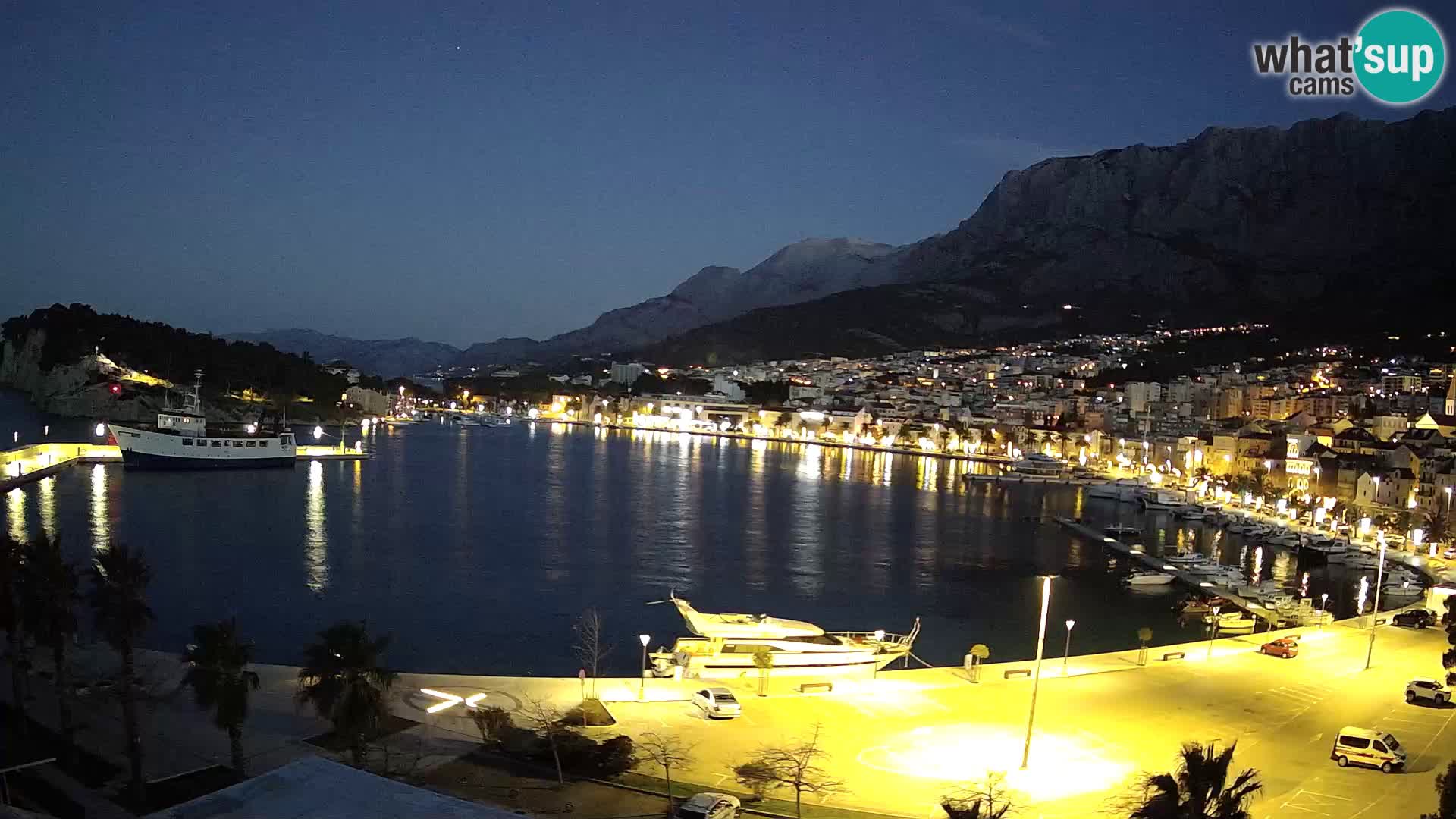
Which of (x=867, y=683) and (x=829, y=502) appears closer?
(x=867, y=683)

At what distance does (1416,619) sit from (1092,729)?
11.0 meters

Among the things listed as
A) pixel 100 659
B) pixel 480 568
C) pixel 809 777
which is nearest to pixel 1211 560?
pixel 480 568

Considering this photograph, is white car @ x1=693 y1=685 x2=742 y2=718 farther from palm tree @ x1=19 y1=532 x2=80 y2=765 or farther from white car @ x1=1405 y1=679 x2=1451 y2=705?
white car @ x1=1405 y1=679 x2=1451 y2=705

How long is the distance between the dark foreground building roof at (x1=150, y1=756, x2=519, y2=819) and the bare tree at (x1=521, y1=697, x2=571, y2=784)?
235 centimetres

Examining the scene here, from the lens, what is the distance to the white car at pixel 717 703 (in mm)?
11633

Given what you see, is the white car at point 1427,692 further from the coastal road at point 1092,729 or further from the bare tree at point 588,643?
the bare tree at point 588,643

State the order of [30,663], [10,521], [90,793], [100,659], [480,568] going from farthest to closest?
1. [10,521]
2. [480,568]
3. [100,659]
4. [30,663]
5. [90,793]

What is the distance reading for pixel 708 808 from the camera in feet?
27.9

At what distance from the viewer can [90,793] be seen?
8.90 meters

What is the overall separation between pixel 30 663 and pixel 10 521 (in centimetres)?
2014

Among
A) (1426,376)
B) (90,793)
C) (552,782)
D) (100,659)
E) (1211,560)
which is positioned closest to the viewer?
(90,793)

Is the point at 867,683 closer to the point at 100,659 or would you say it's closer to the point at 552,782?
the point at 552,782

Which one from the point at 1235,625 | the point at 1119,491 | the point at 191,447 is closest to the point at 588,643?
the point at 1235,625

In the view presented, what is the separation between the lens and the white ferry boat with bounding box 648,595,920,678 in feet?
52.3
